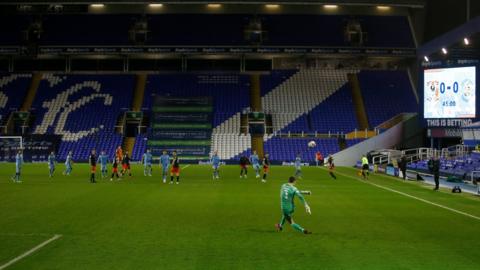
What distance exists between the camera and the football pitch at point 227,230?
477 inches

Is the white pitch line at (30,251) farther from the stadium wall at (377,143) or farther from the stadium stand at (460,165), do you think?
the stadium wall at (377,143)

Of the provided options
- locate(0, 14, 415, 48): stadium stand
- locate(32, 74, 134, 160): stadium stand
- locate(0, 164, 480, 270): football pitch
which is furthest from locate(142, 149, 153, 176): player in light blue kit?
locate(0, 14, 415, 48): stadium stand

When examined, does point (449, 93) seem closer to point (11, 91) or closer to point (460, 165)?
point (460, 165)

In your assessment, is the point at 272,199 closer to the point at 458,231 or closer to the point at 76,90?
the point at 458,231

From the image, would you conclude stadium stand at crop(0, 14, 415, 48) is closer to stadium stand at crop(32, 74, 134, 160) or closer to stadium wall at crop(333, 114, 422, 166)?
stadium stand at crop(32, 74, 134, 160)

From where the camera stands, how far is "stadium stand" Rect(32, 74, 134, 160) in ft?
191

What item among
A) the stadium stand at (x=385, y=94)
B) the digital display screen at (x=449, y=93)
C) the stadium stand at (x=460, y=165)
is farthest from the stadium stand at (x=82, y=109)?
the stadium stand at (x=460, y=165)

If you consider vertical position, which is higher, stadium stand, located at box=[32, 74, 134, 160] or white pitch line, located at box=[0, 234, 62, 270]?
stadium stand, located at box=[32, 74, 134, 160]

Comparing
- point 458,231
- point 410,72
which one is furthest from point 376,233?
point 410,72

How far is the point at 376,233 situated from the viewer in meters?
15.8

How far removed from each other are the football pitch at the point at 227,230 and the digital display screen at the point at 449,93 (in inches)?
464

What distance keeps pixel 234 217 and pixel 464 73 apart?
83.1ft

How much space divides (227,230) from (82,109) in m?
50.7

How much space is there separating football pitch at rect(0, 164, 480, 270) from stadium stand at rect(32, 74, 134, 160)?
30619mm
